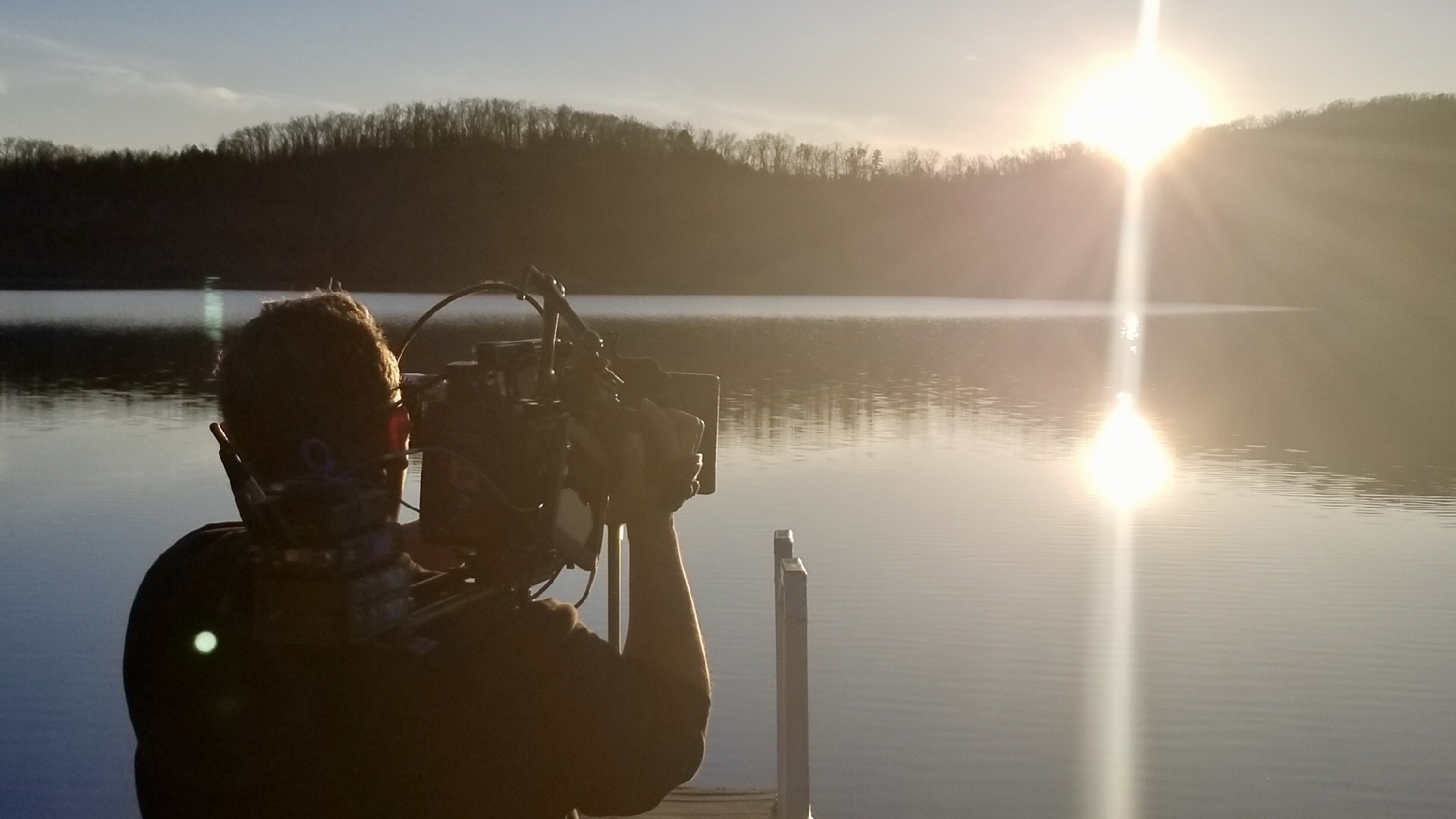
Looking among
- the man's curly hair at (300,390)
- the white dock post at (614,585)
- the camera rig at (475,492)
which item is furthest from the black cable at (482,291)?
the white dock post at (614,585)

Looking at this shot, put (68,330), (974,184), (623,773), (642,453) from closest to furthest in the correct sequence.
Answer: (623,773)
(642,453)
(68,330)
(974,184)

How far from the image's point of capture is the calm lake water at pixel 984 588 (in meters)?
7.79

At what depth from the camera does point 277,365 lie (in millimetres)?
1464

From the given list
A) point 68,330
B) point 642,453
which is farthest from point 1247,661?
point 68,330

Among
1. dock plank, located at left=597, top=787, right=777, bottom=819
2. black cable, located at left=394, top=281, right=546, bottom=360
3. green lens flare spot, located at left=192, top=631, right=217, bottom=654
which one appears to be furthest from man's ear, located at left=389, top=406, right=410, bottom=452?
dock plank, located at left=597, top=787, right=777, bottom=819

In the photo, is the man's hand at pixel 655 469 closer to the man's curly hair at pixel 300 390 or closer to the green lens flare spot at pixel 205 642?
the man's curly hair at pixel 300 390

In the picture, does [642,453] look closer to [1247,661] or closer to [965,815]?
[965,815]

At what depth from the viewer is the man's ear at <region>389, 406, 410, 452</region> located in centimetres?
153

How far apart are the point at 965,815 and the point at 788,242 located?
343 ft

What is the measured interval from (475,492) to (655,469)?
28cm

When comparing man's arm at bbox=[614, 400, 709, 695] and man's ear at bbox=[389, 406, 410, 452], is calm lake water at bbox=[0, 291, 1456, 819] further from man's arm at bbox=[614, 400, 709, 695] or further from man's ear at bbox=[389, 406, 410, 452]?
man's ear at bbox=[389, 406, 410, 452]

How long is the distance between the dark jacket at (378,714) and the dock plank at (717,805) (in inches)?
141

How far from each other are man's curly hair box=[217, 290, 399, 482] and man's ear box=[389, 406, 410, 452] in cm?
1

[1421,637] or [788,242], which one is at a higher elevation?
[788,242]
